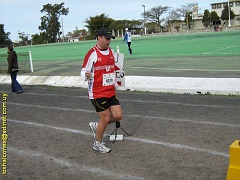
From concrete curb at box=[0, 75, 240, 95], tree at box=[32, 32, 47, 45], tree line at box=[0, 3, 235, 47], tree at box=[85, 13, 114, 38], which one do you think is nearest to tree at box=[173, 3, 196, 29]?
tree line at box=[0, 3, 235, 47]

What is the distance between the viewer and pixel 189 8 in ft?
346

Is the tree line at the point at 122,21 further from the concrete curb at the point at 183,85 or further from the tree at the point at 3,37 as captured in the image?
the concrete curb at the point at 183,85

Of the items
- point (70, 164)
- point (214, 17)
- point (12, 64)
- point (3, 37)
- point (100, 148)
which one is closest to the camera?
point (70, 164)

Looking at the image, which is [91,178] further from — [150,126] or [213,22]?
[213,22]

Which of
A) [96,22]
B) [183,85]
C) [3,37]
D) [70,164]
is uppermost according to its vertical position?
[96,22]

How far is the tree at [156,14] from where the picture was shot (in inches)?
4198

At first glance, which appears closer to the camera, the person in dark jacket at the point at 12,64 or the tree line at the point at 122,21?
the person in dark jacket at the point at 12,64

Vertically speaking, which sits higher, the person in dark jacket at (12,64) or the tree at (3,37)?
the tree at (3,37)

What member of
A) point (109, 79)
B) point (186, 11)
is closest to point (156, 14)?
point (186, 11)

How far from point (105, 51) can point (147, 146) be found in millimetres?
1763

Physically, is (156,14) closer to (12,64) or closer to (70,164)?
(12,64)

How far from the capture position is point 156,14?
4240 inches

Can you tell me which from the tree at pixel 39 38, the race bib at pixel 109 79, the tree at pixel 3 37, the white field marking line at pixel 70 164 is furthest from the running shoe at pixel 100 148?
the tree at pixel 39 38

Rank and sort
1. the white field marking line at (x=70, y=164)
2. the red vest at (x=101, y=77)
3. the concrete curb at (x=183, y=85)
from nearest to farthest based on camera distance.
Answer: the white field marking line at (x=70, y=164), the red vest at (x=101, y=77), the concrete curb at (x=183, y=85)
